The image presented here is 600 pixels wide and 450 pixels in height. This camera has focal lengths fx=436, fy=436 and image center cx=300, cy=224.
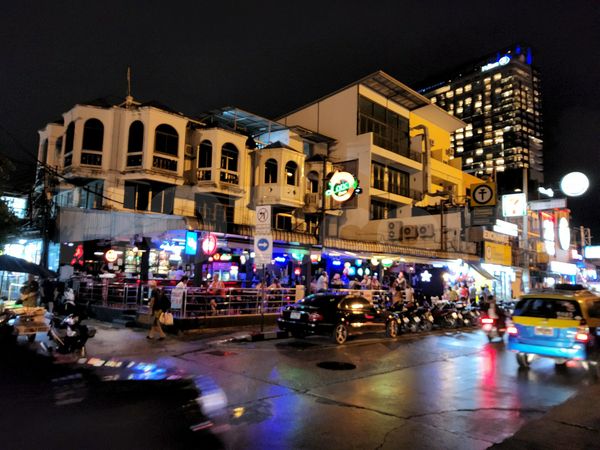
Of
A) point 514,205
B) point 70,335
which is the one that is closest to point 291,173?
point 70,335

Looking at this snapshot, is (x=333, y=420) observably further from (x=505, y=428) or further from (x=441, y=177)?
(x=441, y=177)

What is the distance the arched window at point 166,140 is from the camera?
23.9 metres

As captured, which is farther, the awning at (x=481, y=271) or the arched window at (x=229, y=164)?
the awning at (x=481, y=271)

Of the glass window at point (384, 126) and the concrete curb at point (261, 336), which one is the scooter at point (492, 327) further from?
the glass window at point (384, 126)

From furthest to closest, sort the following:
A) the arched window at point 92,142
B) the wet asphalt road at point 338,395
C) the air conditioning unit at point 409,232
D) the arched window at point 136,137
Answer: the air conditioning unit at point 409,232, the arched window at point 136,137, the arched window at point 92,142, the wet asphalt road at point 338,395

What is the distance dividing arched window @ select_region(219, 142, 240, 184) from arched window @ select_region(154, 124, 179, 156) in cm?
279

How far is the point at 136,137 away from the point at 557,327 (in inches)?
842

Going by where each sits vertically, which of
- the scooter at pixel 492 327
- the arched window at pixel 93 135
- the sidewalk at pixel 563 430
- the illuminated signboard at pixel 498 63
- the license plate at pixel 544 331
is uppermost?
the illuminated signboard at pixel 498 63

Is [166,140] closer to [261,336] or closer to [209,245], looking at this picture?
[209,245]

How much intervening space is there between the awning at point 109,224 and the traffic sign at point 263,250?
4218 millimetres

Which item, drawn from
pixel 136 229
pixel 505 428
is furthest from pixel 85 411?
pixel 136 229

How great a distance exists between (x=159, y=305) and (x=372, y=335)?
298 inches

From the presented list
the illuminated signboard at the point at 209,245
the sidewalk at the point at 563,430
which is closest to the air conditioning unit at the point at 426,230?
the illuminated signboard at the point at 209,245

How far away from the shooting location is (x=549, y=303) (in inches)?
403
